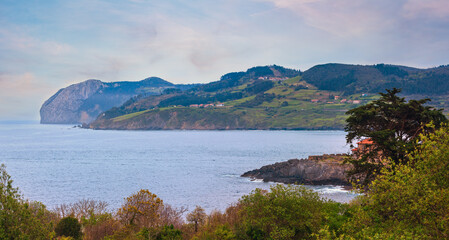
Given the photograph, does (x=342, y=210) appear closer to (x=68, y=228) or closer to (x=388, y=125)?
(x=388, y=125)

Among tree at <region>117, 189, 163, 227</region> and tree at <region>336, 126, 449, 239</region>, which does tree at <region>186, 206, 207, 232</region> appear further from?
tree at <region>336, 126, 449, 239</region>

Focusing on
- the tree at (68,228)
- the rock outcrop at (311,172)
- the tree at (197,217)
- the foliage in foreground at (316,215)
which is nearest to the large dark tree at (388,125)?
the foliage in foreground at (316,215)

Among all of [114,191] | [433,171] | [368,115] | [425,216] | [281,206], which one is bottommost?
[114,191]

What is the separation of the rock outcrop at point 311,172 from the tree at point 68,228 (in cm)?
5632

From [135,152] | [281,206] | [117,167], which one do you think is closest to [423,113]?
[281,206]

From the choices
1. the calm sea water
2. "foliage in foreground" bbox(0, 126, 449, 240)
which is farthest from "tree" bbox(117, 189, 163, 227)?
the calm sea water

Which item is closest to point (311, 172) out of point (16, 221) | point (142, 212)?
point (142, 212)

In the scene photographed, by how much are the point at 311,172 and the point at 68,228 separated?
6390 centimetres

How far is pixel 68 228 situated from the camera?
29.9 m

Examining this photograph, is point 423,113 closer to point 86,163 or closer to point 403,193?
point 403,193

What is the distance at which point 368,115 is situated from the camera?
39.1m

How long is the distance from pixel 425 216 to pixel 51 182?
298 feet

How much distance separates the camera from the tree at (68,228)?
29.8 m

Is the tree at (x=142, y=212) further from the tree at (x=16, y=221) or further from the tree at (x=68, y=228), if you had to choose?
the tree at (x=16, y=221)
